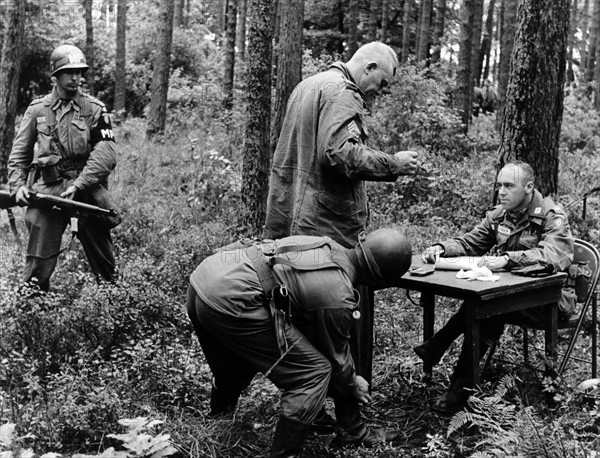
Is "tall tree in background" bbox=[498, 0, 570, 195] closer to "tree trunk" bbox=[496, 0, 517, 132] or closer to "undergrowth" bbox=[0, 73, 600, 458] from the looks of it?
"undergrowth" bbox=[0, 73, 600, 458]

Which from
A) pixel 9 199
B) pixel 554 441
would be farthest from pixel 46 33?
pixel 554 441

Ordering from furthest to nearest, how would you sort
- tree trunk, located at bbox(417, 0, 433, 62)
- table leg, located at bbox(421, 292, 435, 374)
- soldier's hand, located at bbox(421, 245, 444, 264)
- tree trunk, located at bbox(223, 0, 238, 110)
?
tree trunk, located at bbox(417, 0, 433, 62) < tree trunk, located at bbox(223, 0, 238, 110) < table leg, located at bbox(421, 292, 435, 374) < soldier's hand, located at bbox(421, 245, 444, 264)

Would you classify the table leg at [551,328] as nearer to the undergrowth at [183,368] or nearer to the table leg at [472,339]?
the undergrowth at [183,368]

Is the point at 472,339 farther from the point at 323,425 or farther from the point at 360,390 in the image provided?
the point at 323,425

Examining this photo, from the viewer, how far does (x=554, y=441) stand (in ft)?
11.8

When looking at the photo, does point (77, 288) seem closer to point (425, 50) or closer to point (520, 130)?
point (520, 130)

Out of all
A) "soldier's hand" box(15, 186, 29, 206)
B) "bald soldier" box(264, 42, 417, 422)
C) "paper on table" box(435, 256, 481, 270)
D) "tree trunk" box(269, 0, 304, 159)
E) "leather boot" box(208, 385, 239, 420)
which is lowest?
"leather boot" box(208, 385, 239, 420)

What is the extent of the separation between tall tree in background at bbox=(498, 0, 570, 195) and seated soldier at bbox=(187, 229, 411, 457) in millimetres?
3593

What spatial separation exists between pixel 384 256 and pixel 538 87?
3.95 m

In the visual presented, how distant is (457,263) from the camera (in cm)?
504

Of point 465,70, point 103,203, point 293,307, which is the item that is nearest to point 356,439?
point 293,307

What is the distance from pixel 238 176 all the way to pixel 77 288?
167 inches

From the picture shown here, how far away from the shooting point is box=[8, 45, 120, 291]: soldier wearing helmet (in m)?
6.10

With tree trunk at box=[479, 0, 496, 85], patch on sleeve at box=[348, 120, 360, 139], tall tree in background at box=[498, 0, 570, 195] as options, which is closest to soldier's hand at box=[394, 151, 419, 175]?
patch on sleeve at box=[348, 120, 360, 139]
